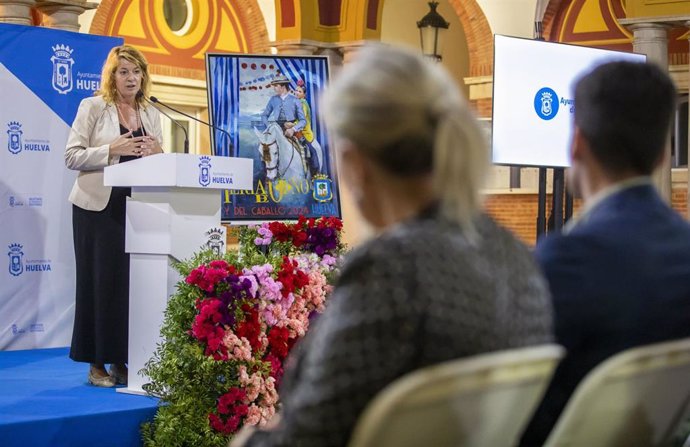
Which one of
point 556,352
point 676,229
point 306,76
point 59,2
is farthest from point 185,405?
point 59,2

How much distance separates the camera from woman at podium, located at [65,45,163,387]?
4887mm

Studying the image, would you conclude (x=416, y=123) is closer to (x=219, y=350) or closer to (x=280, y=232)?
(x=219, y=350)

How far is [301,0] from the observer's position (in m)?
11.6

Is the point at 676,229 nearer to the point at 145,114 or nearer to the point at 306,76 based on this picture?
the point at 145,114

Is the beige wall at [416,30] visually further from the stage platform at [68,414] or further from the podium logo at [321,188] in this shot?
the stage platform at [68,414]

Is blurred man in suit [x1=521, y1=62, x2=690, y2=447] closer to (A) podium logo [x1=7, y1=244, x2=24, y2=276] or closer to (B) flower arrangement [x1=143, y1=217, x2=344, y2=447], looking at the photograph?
(B) flower arrangement [x1=143, y1=217, x2=344, y2=447]

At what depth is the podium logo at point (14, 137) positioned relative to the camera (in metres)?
6.54

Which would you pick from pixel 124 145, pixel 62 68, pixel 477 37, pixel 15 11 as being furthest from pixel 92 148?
pixel 477 37

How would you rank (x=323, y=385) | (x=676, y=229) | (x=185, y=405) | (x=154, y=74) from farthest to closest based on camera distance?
(x=154, y=74), (x=185, y=405), (x=676, y=229), (x=323, y=385)

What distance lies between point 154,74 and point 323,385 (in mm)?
11374

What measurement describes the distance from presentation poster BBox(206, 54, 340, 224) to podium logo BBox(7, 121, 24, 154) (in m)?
1.22

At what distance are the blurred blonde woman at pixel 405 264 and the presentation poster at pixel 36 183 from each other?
5.21m

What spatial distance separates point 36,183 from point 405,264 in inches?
218

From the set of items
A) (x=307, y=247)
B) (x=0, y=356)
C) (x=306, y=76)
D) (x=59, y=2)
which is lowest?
(x=0, y=356)
